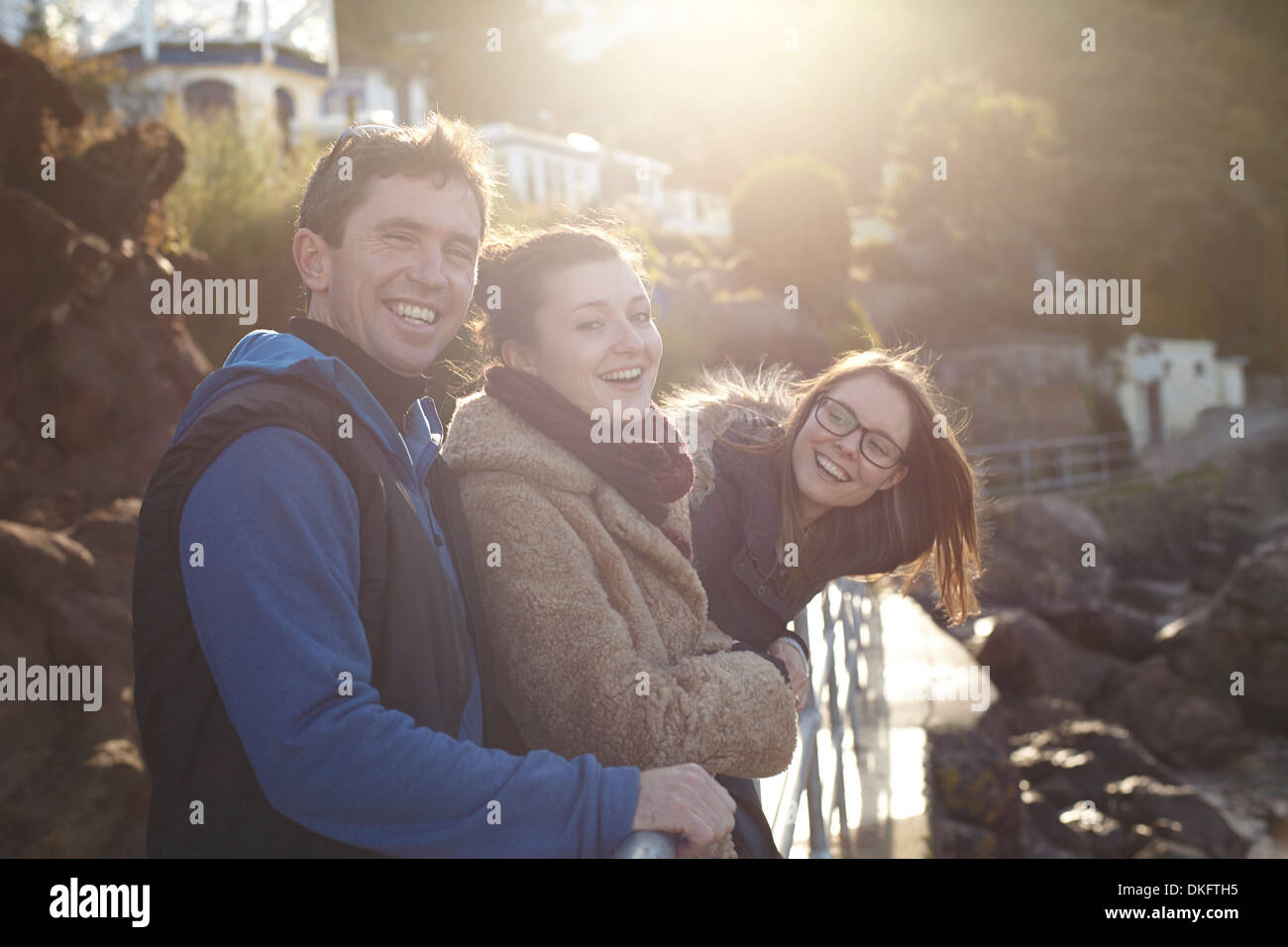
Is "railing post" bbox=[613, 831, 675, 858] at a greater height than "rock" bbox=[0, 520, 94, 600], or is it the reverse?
"rock" bbox=[0, 520, 94, 600]

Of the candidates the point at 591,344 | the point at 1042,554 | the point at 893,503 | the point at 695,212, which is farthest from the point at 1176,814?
the point at 695,212

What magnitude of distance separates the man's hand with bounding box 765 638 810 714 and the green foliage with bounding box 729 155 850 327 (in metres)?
20.7

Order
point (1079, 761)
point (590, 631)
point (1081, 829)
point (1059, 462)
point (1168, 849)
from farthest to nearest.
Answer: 1. point (1059, 462)
2. point (1079, 761)
3. point (1081, 829)
4. point (1168, 849)
5. point (590, 631)

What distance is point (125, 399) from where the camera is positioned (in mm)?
7527

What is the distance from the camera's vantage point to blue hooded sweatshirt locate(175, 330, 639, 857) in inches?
58.3

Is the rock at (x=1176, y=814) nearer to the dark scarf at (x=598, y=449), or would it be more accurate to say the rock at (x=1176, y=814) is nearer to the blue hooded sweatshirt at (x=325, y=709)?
the dark scarf at (x=598, y=449)

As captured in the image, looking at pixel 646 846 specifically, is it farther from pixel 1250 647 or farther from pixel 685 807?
pixel 1250 647

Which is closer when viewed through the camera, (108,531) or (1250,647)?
(108,531)

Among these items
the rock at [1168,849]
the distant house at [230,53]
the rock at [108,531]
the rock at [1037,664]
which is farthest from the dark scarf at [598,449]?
the distant house at [230,53]

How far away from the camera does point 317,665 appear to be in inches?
58.4

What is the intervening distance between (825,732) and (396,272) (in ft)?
13.0

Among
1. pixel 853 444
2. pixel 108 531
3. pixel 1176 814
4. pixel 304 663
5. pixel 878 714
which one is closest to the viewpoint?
pixel 304 663

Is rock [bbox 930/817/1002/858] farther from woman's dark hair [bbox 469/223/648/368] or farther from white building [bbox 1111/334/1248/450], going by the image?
white building [bbox 1111/334/1248/450]

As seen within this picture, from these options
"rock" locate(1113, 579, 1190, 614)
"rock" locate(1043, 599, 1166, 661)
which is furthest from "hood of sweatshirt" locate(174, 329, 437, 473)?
"rock" locate(1113, 579, 1190, 614)
